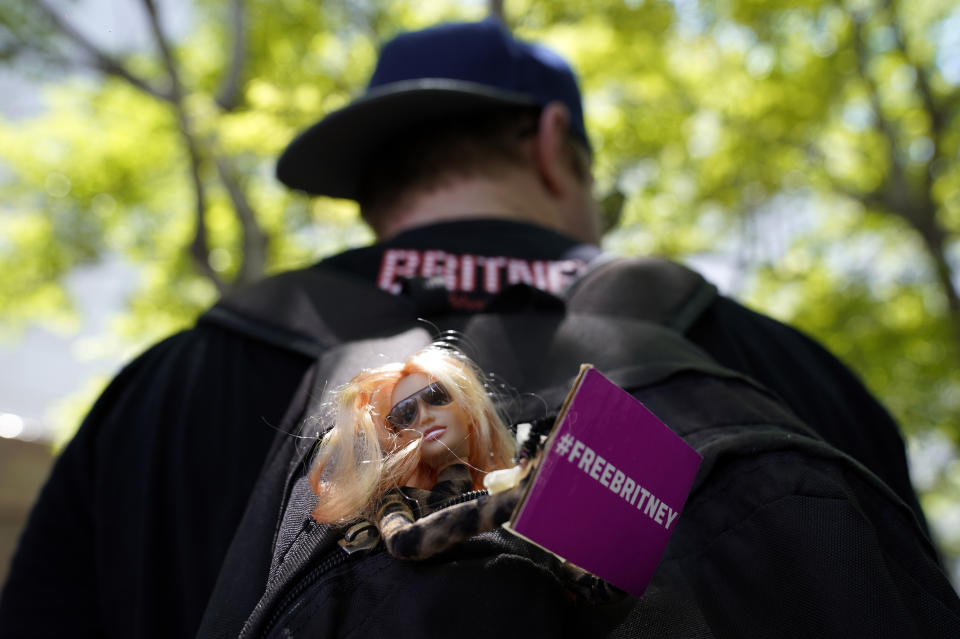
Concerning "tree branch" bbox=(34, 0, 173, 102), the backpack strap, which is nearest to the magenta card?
Answer: the backpack strap

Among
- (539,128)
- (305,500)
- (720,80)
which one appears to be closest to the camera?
(305,500)

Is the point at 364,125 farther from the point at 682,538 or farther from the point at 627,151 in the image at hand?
the point at 627,151

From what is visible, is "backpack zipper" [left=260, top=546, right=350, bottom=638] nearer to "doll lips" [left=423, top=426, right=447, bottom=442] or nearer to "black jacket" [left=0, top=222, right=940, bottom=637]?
"doll lips" [left=423, top=426, right=447, bottom=442]

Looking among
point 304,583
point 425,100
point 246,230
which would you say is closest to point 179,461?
point 304,583

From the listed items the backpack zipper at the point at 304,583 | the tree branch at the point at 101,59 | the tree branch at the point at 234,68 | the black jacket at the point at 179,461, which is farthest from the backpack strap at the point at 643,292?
the tree branch at the point at 234,68

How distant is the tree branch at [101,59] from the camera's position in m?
5.66

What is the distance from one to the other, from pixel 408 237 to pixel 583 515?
3.39ft

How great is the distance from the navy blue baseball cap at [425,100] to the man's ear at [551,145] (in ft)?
0.14

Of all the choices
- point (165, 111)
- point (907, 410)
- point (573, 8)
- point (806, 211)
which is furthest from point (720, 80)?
point (165, 111)

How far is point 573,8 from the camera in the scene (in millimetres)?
6465

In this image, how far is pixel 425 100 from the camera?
179 cm

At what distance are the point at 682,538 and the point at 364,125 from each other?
1357mm

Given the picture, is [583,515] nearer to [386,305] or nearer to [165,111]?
[386,305]

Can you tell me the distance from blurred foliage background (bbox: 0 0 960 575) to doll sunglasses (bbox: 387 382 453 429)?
5105mm
